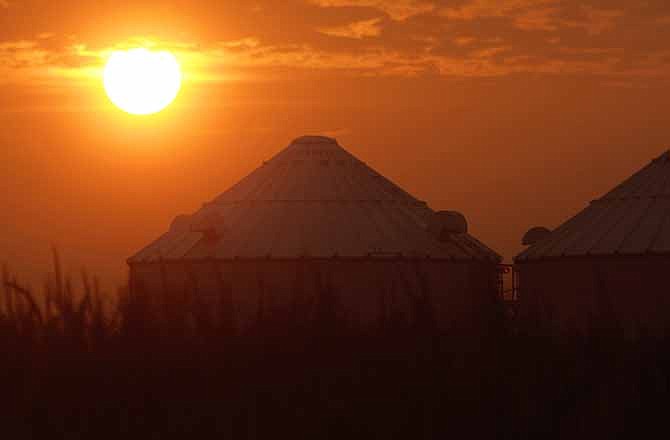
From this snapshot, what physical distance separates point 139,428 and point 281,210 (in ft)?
139

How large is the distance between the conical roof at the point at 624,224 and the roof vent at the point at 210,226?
12.0 m

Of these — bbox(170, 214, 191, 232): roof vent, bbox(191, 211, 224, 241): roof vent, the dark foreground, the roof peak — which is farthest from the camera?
the roof peak

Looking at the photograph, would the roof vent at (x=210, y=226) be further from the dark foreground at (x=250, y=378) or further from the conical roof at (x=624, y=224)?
the dark foreground at (x=250, y=378)

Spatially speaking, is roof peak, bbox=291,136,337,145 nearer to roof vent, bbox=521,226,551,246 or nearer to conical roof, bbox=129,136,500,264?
conical roof, bbox=129,136,500,264

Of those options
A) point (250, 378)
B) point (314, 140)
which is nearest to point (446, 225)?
point (314, 140)

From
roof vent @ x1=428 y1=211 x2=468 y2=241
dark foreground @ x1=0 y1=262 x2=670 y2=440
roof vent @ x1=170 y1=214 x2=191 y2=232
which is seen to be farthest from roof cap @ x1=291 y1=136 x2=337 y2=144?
dark foreground @ x1=0 y1=262 x2=670 y2=440

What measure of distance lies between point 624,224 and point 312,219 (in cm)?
1293

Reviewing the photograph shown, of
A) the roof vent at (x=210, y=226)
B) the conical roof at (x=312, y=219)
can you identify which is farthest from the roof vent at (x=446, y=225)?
the roof vent at (x=210, y=226)

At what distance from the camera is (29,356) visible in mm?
14008

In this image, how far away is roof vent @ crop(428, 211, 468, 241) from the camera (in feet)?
177

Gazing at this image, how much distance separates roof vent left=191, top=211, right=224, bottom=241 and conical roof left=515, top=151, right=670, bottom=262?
39.5 ft

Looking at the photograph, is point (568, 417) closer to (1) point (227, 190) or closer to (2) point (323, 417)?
(2) point (323, 417)

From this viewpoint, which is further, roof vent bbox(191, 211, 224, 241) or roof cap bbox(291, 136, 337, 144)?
roof cap bbox(291, 136, 337, 144)

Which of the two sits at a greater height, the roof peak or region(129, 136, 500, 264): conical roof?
the roof peak
